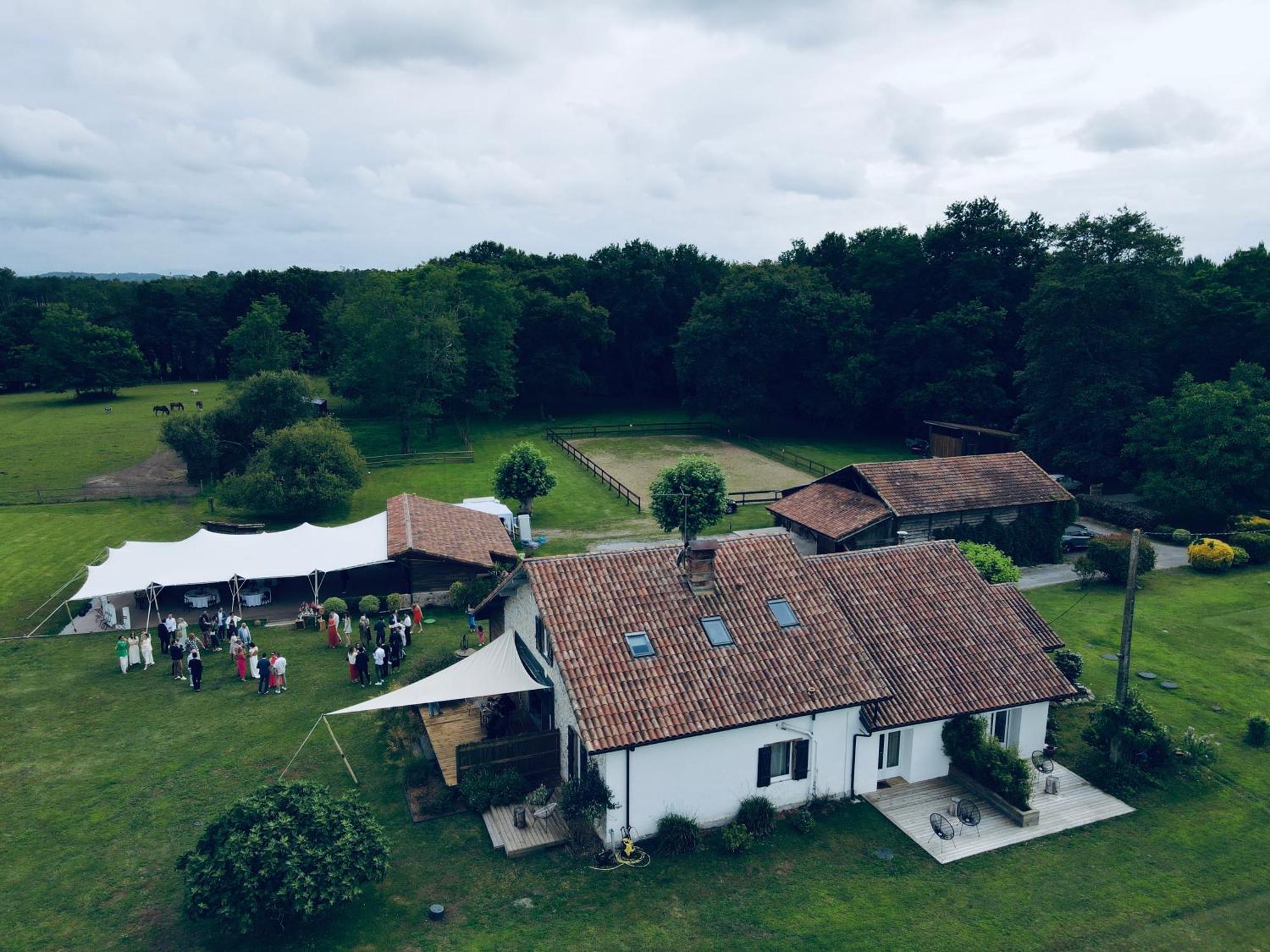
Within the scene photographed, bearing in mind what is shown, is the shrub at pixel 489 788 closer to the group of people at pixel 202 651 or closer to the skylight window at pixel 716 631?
the skylight window at pixel 716 631

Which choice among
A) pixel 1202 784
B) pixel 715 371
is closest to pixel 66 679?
pixel 1202 784

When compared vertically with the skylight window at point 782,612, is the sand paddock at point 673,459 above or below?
below

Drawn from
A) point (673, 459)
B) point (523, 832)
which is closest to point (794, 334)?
point (673, 459)

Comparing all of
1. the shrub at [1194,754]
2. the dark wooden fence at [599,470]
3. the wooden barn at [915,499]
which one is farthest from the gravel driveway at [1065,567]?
the dark wooden fence at [599,470]

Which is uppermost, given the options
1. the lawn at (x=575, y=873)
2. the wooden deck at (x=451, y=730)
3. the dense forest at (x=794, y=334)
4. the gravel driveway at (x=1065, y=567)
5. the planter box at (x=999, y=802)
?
the dense forest at (x=794, y=334)

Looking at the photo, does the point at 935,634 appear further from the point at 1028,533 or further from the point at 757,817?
the point at 1028,533

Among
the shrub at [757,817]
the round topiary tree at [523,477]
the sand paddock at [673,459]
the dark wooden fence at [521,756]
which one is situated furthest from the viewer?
the sand paddock at [673,459]

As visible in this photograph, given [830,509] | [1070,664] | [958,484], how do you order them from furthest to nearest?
[830,509] → [958,484] → [1070,664]
